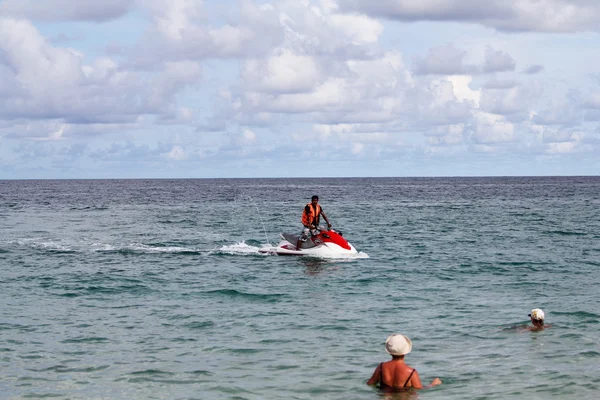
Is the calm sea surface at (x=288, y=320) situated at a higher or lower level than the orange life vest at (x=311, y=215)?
lower

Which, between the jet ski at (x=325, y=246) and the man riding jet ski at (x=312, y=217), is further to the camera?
the jet ski at (x=325, y=246)

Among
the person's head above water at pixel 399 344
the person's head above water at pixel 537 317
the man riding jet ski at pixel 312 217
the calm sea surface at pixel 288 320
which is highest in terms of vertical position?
the man riding jet ski at pixel 312 217

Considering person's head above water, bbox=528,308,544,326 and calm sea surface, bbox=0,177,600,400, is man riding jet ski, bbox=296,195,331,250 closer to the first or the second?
calm sea surface, bbox=0,177,600,400

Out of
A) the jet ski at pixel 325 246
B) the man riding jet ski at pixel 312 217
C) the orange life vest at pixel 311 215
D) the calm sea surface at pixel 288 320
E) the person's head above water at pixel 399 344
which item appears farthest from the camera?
the jet ski at pixel 325 246

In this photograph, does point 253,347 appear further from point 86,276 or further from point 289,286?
point 86,276

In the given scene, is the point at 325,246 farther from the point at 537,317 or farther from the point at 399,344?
the point at 399,344

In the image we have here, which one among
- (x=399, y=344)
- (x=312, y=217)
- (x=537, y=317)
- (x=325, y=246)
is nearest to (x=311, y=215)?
(x=312, y=217)

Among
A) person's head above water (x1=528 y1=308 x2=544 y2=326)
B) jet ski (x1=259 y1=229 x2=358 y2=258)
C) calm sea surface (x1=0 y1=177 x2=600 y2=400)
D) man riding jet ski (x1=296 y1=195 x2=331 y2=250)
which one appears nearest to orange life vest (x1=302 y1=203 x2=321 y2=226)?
man riding jet ski (x1=296 y1=195 x2=331 y2=250)

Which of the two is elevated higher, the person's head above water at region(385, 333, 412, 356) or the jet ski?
the person's head above water at region(385, 333, 412, 356)

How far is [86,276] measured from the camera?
2633 centimetres

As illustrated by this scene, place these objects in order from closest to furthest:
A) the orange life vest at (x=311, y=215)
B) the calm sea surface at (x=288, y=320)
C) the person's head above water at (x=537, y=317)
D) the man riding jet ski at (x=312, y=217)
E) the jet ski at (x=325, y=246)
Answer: the calm sea surface at (x=288, y=320) < the person's head above water at (x=537, y=317) < the man riding jet ski at (x=312, y=217) < the orange life vest at (x=311, y=215) < the jet ski at (x=325, y=246)

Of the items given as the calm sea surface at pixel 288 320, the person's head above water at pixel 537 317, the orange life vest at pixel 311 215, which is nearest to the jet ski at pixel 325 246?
the calm sea surface at pixel 288 320

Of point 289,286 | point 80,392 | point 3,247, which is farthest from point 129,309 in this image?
point 3,247

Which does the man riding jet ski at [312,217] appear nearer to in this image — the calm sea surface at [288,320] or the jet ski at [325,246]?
the jet ski at [325,246]
